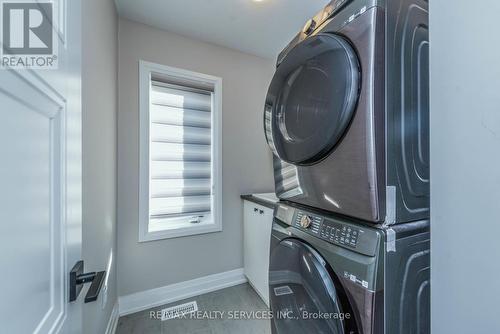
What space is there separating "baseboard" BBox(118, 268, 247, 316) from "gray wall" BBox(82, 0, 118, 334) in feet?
1.27

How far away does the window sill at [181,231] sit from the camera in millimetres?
1853

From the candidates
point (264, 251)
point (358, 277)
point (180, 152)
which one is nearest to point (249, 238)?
point (264, 251)

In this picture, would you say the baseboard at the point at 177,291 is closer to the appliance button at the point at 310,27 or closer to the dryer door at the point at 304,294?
the dryer door at the point at 304,294

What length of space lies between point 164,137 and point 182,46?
918mm

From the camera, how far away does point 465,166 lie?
2.01 ft

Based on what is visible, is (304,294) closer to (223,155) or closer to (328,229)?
(328,229)

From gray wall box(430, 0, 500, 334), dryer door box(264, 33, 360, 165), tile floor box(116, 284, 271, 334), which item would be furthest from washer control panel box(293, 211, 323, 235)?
tile floor box(116, 284, 271, 334)

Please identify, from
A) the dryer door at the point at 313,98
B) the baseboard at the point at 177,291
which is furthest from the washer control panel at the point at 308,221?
the baseboard at the point at 177,291

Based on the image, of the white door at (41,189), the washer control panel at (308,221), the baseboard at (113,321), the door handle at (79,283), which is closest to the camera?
the white door at (41,189)

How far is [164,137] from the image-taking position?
1979mm

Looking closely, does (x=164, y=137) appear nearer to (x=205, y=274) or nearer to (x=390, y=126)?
(x=205, y=274)

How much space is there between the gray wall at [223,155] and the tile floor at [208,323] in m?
0.24

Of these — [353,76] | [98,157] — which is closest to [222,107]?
[98,157]

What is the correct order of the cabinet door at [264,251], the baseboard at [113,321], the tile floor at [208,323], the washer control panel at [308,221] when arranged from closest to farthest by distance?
the washer control panel at [308,221] → the baseboard at [113,321] → the tile floor at [208,323] → the cabinet door at [264,251]
